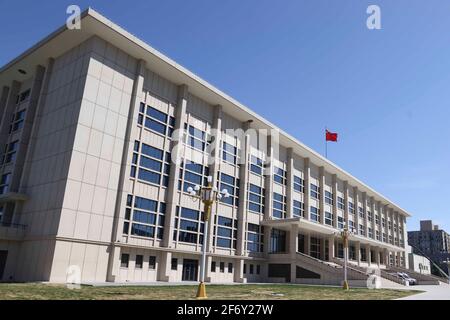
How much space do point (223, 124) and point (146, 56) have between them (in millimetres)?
13999

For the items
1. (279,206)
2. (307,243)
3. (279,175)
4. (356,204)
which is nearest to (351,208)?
(356,204)

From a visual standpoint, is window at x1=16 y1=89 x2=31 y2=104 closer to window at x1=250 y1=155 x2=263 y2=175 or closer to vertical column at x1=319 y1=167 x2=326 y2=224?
window at x1=250 y1=155 x2=263 y2=175

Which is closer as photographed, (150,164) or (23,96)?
(150,164)

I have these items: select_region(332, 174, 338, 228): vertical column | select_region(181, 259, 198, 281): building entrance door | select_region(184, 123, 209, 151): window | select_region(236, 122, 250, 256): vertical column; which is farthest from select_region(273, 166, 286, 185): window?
select_region(181, 259, 198, 281): building entrance door

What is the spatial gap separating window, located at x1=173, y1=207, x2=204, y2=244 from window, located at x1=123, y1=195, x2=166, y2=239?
170cm

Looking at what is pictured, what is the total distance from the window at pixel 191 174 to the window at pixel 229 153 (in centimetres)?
382

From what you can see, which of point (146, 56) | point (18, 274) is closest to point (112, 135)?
point (146, 56)

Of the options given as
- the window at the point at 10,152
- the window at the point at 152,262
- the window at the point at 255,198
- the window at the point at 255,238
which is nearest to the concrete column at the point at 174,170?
the window at the point at 152,262

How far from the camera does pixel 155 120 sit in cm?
3881

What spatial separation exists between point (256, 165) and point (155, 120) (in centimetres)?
1776

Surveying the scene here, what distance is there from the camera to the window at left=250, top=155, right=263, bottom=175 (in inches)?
2008

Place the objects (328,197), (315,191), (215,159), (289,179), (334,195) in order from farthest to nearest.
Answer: (334,195)
(328,197)
(315,191)
(289,179)
(215,159)

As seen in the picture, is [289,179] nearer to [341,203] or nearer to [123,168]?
[341,203]
